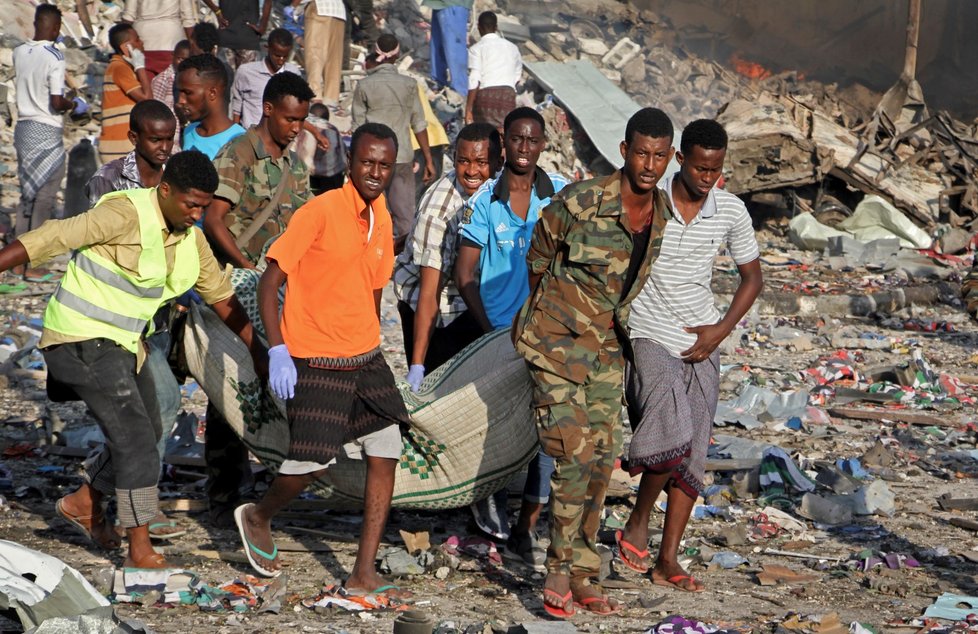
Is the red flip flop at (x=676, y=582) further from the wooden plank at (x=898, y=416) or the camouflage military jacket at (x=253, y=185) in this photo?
the wooden plank at (x=898, y=416)

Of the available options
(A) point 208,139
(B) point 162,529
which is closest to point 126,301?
(B) point 162,529

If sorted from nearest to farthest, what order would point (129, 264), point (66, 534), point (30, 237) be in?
1. point (30, 237)
2. point (129, 264)
3. point (66, 534)

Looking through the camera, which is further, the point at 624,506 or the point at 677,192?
the point at 624,506

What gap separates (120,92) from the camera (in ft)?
30.8

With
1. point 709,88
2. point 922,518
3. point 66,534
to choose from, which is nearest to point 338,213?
point 66,534

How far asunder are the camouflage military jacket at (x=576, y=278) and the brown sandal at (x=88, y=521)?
6.26 ft

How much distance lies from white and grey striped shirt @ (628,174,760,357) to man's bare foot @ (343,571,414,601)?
1.39 metres

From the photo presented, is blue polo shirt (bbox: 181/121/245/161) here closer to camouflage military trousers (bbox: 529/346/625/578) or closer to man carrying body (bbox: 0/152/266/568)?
man carrying body (bbox: 0/152/266/568)

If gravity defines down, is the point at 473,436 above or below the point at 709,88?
below

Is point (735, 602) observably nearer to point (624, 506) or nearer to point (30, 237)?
point (624, 506)

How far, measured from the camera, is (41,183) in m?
9.82

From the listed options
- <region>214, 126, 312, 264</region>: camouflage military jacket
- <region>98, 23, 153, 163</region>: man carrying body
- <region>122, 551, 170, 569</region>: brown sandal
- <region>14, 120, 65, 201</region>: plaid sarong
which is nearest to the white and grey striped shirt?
<region>214, 126, 312, 264</region>: camouflage military jacket

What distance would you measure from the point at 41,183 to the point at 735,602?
708cm

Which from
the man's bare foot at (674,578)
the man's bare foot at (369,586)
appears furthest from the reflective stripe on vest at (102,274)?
the man's bare foot at (674,578)
